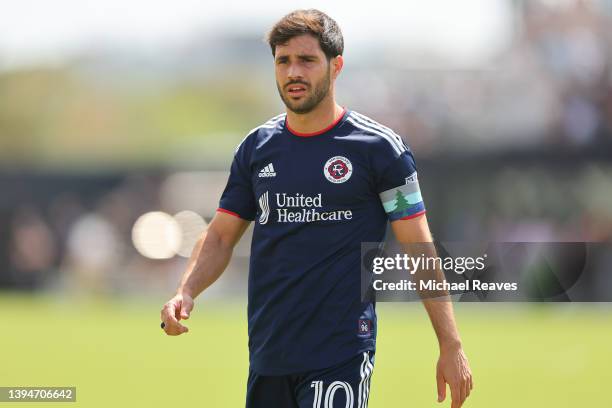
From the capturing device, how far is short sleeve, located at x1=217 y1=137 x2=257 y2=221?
5.55 m

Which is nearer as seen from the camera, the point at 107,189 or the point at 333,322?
the point at 333,322

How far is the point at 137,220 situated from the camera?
3044 centimetres

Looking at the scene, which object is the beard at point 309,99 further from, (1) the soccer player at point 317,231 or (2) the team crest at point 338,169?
(2) the team crest at point 338,169

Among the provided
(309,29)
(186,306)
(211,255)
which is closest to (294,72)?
(309,29)

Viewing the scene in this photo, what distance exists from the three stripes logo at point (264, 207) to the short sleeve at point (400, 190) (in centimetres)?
56

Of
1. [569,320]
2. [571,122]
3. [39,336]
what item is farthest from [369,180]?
[571,122]

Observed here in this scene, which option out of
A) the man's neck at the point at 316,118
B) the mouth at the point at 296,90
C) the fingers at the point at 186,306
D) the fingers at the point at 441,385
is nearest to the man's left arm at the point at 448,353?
the fingers at the point at 441,385

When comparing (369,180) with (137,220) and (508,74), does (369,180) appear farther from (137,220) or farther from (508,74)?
(137,220)

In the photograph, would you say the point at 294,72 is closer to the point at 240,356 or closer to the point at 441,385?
the point at 441,385

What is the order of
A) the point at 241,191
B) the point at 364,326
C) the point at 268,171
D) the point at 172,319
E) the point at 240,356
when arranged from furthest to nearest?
1. the point at 240,356
2. the point at 241,191
3. the point at 268,171
4. the point at 364,326
5. the point at 172,319

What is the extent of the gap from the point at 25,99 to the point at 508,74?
207 feet

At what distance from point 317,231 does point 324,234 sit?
38 millimetres

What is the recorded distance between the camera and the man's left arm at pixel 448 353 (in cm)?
502

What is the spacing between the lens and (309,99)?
5.24 metres
